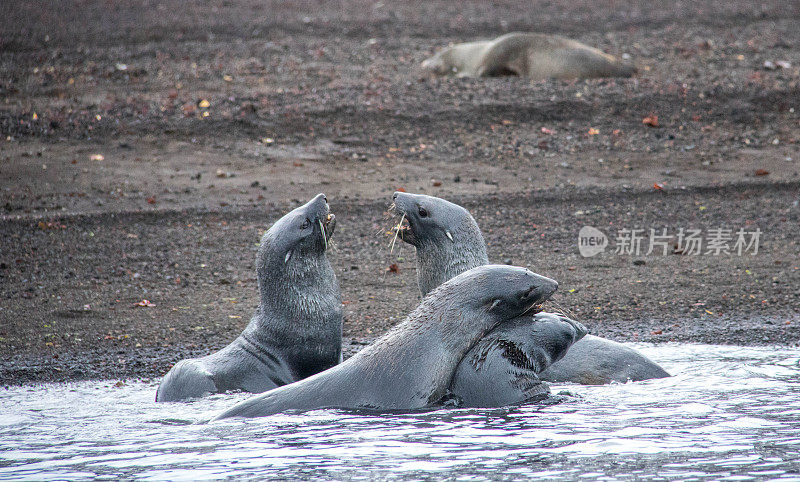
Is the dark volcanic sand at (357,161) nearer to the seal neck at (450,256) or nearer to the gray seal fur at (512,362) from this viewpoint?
the seal neck at (450,256)

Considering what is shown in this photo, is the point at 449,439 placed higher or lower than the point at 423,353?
lower

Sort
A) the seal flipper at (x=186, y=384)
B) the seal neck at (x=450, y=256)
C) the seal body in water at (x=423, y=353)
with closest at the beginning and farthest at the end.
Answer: the seal body in water at (x=423, y=353)
the seal flipper at (x=186, y=384)
the seal neck at (x=450, y=256)

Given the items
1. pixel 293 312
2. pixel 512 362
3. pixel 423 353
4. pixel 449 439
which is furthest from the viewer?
pixel 293 312

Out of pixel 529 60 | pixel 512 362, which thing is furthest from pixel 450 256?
pixel 529 60

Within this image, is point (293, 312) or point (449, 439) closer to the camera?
point (449, 439)

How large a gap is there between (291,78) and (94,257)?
Result: 24.5 feet

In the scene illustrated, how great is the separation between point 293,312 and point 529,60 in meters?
11.5

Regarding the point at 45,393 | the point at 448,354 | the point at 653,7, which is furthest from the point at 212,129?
the point at 653,7

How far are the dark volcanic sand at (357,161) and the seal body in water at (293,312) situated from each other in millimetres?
1234

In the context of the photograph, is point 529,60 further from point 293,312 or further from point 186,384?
point 186,384

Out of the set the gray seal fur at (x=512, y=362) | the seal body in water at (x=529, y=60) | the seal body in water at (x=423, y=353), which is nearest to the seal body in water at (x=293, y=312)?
the seal body in water at (x=423, y=353)

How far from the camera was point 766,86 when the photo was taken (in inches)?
654

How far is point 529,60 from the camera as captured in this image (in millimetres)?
17500

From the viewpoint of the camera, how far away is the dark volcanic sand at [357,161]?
30.6 feet
